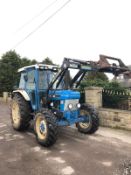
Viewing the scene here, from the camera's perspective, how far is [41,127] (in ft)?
18.4

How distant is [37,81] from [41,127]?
1.65m

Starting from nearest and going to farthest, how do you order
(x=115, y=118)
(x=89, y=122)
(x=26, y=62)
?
(x=89, y=122)
(x=115, y=118)
(x=26, y=62)

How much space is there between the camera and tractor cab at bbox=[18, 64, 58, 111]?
6.59 meters

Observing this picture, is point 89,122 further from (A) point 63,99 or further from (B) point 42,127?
(B) point 42,127

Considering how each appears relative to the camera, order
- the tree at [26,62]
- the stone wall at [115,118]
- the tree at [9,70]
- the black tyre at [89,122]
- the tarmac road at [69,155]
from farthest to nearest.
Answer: the tree at [26,62] → the tree at [9,70] → the stone wall at [115,118] → the black tyre at [89,122] → the tarmac road at [69,155]

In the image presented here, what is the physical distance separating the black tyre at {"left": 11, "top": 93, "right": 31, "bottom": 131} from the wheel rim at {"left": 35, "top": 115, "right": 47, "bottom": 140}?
3.97ft

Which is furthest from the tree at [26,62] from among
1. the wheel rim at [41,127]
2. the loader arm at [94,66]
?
the wheel rim at [41,127]

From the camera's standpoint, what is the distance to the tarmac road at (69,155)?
3.95 m

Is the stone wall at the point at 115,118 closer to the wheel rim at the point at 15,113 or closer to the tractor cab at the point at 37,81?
the tractor cab at the point at 37,81

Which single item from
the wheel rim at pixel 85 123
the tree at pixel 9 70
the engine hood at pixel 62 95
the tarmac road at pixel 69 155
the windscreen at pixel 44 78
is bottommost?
the tarmac road at pixel 69 155

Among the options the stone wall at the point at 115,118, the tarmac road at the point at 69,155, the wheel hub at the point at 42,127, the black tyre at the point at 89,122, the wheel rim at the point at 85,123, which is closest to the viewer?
the tarmac road at the point at 69,155

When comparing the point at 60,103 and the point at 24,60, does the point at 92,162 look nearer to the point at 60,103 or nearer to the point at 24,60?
the point at 60,103

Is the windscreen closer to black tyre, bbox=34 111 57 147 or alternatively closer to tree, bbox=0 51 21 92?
black tyre, bbox=34 111 57 147

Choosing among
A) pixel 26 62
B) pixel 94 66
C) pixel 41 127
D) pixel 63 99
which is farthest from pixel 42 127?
pixel 26 62
